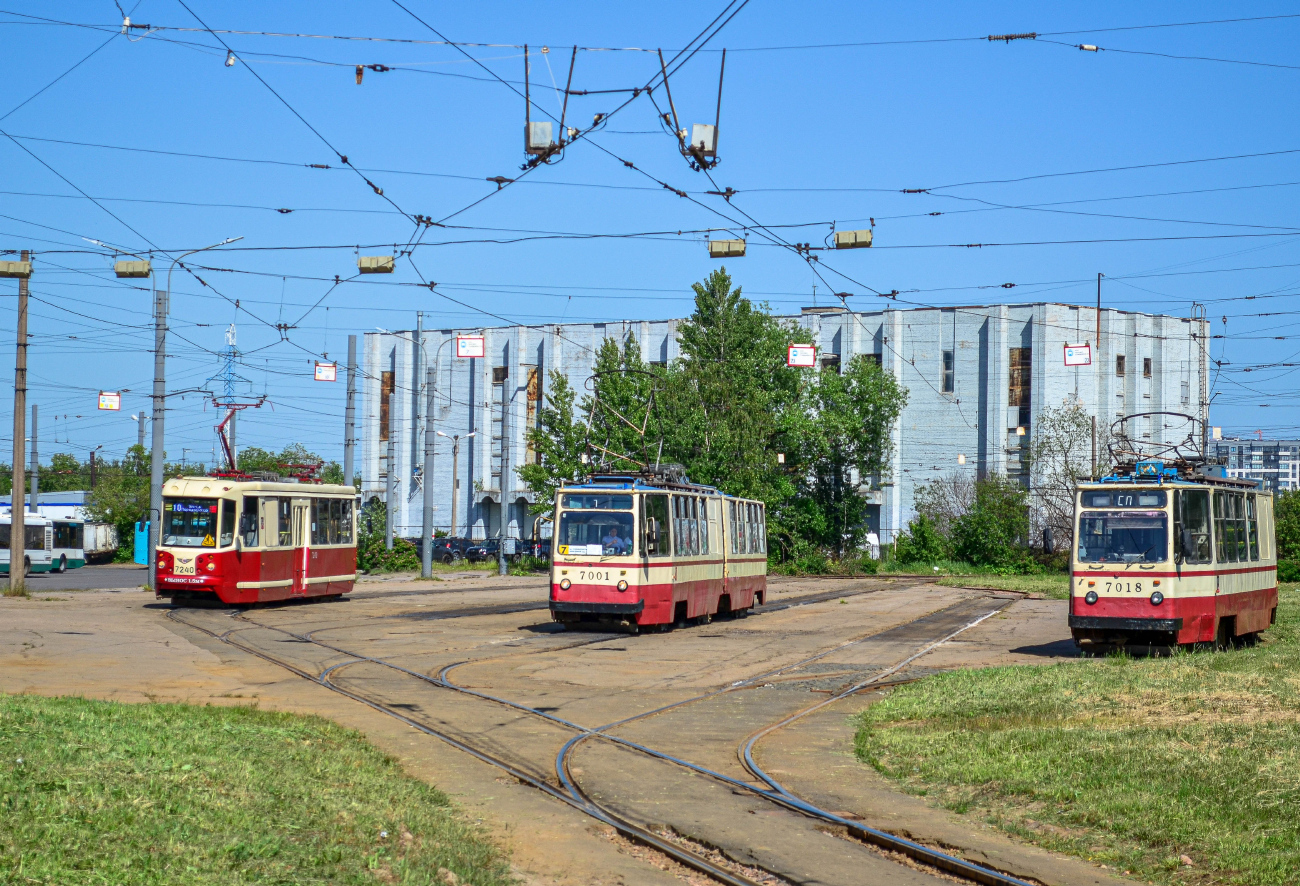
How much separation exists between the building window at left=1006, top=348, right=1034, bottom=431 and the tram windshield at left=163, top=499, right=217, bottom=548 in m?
53.0

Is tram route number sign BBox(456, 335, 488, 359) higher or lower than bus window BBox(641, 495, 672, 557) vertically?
higher

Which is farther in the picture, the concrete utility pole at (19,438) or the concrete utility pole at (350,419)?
the concrete utility pole at (350,419)

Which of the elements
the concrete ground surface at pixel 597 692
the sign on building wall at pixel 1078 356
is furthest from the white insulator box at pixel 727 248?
the sign on building wall at pixel 1078 356

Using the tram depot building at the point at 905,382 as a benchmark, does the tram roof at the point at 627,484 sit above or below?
below

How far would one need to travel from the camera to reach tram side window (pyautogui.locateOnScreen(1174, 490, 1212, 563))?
2034 cm

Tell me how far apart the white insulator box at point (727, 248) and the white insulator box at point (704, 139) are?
16.0ft

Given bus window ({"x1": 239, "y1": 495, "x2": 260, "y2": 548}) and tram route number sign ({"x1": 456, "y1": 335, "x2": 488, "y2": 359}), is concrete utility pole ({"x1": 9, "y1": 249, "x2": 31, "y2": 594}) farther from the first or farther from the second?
tram route number sign ({"x1": 456, "y1": 335, "x2": 488, "y2": 359})

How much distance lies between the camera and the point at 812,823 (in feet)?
30.1

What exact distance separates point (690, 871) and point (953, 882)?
156 cm

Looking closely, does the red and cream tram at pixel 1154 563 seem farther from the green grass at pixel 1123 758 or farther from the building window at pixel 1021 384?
the building window at pixel 1021 384

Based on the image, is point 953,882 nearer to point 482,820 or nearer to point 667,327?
point 482,820

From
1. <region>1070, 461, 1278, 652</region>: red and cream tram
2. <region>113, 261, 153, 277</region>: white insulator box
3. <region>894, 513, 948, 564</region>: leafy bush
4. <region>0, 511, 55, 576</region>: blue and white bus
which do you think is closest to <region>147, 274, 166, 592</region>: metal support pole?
<region>113, 261, 153, 277</region>: white insulator box

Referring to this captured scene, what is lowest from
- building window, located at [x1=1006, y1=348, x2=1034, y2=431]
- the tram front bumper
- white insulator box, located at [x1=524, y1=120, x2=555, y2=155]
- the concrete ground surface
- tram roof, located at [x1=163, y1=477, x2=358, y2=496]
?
the concrete ground surface

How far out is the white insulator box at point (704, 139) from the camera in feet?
58.0
